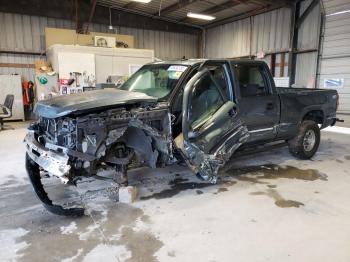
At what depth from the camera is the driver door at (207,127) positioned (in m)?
3.28

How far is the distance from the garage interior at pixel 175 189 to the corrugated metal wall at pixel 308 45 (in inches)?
1.5

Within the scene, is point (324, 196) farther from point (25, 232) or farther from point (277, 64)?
point (277, 64)

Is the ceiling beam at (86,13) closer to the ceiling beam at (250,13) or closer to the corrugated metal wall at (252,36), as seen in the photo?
the ceiling beam at (250,13)

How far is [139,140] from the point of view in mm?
3277

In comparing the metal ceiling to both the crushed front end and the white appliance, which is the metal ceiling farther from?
the crushed front end

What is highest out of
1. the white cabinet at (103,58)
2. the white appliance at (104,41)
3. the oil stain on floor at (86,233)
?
the white appliance at (104,41)

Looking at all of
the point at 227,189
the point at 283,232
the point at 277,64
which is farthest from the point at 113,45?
the point at 283,232

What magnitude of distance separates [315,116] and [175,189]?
3.26 m

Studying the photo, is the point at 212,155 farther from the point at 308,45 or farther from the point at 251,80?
the point at 308,45

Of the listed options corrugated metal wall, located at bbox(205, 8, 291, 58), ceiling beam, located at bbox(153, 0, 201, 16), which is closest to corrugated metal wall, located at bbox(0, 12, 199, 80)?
ceiling beam, located at bbox(153, 0, 201, 16)

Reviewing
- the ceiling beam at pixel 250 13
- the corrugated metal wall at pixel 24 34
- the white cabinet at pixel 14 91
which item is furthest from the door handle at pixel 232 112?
the corrugated metal wall at pixel 24 34

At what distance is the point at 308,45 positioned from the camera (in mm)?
10844

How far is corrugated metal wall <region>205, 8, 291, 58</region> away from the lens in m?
11.7

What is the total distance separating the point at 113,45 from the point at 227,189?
361 inches
